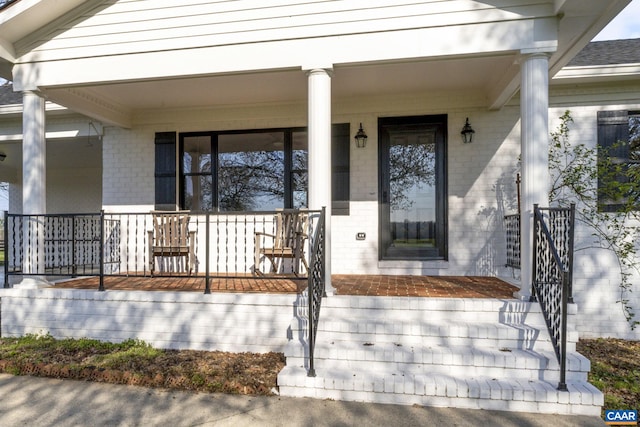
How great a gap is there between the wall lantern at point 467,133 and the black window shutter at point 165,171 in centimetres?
424

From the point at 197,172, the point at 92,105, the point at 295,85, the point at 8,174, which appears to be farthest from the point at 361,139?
the point at 8,174

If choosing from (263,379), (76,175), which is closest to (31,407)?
(263,379)

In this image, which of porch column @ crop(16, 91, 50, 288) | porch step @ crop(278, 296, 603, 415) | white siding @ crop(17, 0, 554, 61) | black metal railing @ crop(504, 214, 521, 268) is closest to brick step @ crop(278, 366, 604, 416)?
porch step @ crop(278, 296, 603, 415)

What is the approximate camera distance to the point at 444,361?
10.7 feet

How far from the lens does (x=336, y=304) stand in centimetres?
387

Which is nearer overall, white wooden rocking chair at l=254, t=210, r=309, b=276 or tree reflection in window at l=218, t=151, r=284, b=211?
white wooden rocking chair at l=254, t=210, r=309, b=276

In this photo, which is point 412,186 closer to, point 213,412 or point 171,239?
point 171,239

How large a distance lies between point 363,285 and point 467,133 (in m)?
2.60

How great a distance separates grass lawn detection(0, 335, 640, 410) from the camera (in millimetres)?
3287

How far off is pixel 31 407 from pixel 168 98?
13.6ft

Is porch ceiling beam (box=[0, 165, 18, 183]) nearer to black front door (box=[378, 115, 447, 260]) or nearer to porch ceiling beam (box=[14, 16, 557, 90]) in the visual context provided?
porch ceiling beam (box=[14, 16, 557, 90])

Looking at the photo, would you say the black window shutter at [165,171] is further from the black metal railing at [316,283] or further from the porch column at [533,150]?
the porch column at [533,150]

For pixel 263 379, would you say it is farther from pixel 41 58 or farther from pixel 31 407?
pixel 41 58

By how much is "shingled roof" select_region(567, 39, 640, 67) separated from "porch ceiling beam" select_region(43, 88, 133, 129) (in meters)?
6.31
